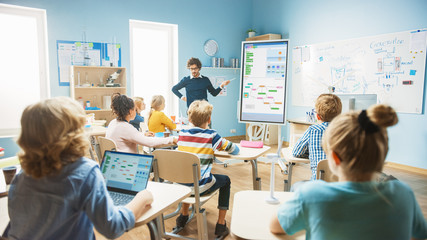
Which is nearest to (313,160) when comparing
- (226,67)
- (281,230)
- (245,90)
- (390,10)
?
(281,230)

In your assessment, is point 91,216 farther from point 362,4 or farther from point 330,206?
point 362,4

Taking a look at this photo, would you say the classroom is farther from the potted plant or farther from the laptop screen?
the laptop screen

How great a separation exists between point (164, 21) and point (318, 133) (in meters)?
4.63

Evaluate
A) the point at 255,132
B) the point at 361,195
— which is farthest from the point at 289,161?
the point at 255,132

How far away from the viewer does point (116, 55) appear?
5.57 metres

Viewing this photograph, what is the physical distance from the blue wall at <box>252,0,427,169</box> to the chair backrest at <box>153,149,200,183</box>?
10.4 feet

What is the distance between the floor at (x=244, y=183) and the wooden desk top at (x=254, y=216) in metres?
1.21

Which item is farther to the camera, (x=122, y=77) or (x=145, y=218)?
(x=122, y=77)

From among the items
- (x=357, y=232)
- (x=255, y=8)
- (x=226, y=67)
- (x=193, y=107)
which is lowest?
(x=357, y=232)

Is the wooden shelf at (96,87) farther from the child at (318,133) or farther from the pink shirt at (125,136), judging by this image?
the child at (318,133)

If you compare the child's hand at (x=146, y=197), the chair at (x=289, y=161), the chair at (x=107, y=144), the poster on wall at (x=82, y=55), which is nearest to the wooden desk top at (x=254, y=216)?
the child's hand at (x=146, y=197)

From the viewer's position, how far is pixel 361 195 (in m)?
0.93

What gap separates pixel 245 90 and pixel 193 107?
206 cm

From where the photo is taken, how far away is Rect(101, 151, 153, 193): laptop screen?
147 cm
